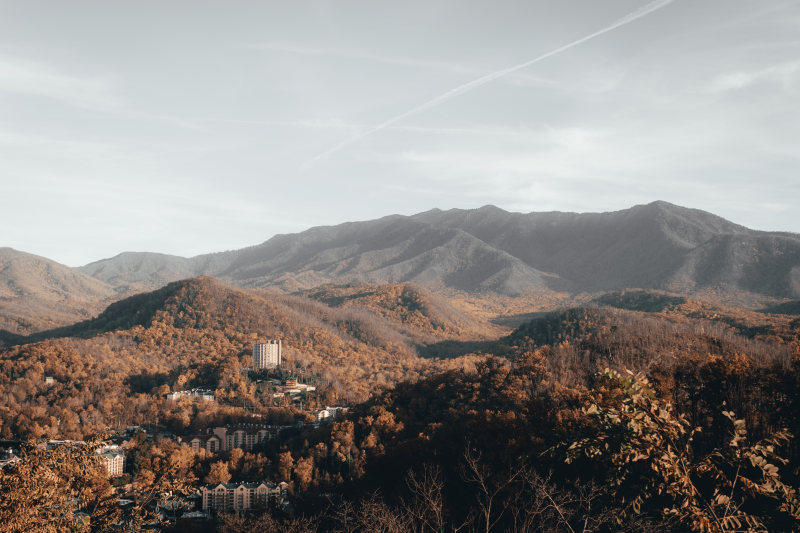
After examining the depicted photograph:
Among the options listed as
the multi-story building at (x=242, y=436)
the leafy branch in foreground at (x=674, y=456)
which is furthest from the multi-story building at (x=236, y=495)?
the leafy branch in foreground at (x=674, y=456)

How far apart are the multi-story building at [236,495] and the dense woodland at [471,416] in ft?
11.4

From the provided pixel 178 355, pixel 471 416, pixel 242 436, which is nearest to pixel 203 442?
pixel 242 436

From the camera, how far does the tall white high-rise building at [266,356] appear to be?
394 feet

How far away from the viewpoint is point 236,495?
161 feet

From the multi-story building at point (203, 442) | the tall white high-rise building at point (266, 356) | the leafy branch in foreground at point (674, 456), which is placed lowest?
the multi-story building at point (203, 442)

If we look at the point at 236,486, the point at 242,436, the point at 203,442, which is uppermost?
the point at 236,486

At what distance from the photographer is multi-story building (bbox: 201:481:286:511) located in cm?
4769

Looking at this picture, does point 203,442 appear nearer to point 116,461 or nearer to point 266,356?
point 116,461

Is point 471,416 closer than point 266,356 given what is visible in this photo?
Yes

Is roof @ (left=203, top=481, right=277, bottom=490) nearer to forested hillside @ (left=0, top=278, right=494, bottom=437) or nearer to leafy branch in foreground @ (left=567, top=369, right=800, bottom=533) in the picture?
forested hillside @ (left=0, top=278, right=494, bottom=437)

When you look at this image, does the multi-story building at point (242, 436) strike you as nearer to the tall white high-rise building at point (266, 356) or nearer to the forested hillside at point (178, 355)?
the forested hillside at point (178, 355)

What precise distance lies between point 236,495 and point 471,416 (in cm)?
2314

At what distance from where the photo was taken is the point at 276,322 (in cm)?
16075

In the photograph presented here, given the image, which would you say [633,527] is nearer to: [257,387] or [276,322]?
[257,387]
